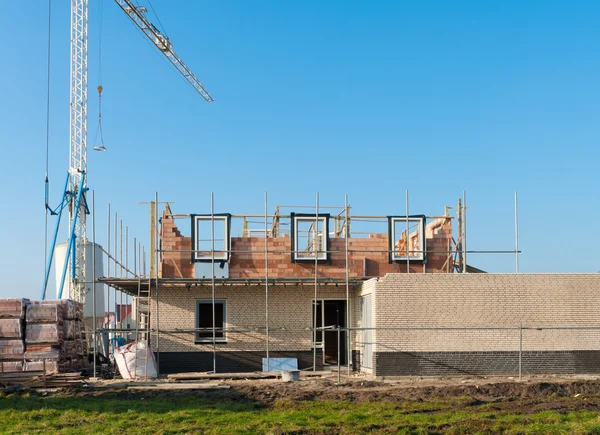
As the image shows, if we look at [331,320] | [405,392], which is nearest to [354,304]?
[331,320]

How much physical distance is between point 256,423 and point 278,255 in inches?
438

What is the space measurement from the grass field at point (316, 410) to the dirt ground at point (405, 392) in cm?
2

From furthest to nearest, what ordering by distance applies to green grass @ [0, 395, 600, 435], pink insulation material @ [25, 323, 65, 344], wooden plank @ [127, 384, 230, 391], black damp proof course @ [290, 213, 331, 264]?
black damp proof course @ [290, 213, 331, 264], pink insulation material @ [25, 323, 65, 344], wooden plank @ [127, 384, 230, 391], green grass @ [0, 395, 600, 435]

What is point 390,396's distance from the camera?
17.4 metres

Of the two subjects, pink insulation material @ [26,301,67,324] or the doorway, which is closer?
pink insulation material @ [26,301,67,324]

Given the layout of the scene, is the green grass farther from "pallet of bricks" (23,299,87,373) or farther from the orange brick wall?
the orange brick wall

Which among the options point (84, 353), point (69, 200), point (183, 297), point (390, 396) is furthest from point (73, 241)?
point (390, 396)

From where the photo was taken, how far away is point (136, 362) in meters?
22.4

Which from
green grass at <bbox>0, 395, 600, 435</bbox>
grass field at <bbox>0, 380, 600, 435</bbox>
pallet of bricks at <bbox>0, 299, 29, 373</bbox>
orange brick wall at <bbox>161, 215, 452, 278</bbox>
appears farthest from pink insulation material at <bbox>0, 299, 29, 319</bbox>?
green grass at <bbox>0, 395, 600, 435</bbox>

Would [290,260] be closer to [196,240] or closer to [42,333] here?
[196,240]

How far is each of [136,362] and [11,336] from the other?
3683mm

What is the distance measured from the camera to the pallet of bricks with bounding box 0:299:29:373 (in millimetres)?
21891

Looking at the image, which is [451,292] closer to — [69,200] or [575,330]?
[575,330]

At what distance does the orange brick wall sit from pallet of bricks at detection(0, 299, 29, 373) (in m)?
4.56
